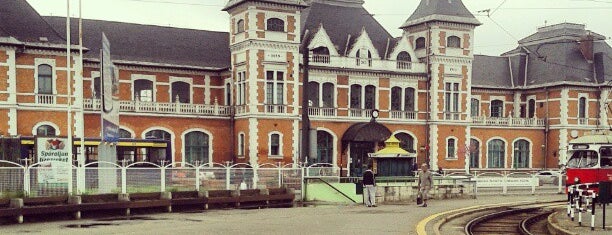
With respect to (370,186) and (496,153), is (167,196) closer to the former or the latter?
(370,186)

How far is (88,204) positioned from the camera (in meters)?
20.5

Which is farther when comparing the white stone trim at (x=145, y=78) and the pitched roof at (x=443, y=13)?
the pitched roof at (x=443, y=13)

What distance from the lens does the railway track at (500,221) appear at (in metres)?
18.2

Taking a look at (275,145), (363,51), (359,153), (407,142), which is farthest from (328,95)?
(407,142)

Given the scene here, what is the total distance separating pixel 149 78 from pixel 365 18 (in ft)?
52.7

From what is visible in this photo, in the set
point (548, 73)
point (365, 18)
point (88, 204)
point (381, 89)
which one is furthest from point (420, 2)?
point (88, 204)

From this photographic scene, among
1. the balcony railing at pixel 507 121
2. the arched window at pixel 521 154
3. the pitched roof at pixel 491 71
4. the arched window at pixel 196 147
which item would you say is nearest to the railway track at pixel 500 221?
the arched window at pixel 196 147

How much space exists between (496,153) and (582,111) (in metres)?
7.63

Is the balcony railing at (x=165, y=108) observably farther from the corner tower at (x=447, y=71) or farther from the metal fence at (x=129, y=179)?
the metal fence at (x=129, y=179)

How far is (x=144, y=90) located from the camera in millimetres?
45438

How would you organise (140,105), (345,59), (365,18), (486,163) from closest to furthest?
1. (140,105)
2. (345,59)
3. (365,18)
4. (486,163)

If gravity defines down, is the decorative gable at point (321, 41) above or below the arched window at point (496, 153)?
above

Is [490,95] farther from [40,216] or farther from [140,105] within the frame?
[40,216]

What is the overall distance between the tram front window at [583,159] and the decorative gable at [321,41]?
19.8 metres
